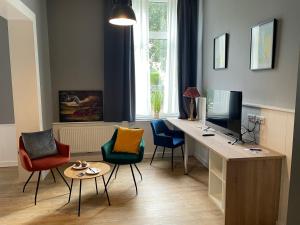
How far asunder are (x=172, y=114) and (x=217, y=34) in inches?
68.1

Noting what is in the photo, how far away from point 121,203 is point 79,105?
7.12 ft

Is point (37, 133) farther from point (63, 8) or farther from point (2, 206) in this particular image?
point (63, 8)

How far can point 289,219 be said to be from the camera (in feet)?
3.08

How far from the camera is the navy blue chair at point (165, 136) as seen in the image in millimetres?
4145

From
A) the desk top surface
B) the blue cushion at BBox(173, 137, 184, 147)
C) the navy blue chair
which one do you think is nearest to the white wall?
the navy blue chair

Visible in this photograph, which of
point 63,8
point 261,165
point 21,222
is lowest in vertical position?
point 21,222

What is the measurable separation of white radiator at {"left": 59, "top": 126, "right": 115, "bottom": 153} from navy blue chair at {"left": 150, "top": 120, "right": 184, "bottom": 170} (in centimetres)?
84

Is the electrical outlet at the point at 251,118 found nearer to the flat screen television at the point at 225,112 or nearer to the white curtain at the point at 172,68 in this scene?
the flat screen television at the point at 225,112

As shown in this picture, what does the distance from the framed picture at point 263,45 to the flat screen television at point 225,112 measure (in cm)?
41

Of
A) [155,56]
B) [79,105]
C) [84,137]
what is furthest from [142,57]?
[84,137]

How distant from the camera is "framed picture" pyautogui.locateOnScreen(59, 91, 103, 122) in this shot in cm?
455

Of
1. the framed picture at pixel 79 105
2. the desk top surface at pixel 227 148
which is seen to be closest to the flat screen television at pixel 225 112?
the desk top surface at pixel 227 148

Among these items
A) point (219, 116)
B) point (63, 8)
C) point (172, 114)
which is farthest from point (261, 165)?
point (63, 8)

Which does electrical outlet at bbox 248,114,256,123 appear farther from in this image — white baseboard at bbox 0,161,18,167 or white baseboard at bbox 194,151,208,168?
white baseboard at bbox 0,161,18,167
